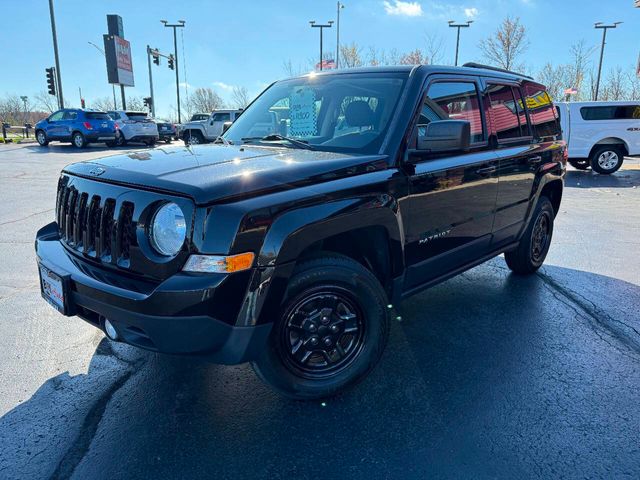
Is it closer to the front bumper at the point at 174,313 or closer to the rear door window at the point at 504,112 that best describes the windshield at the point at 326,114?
the rear door window at the point at 504,112

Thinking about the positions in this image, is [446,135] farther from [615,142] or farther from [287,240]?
[615,142]

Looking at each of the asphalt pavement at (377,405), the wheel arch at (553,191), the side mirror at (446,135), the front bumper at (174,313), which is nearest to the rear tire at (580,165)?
the wheel arch at (553,191)

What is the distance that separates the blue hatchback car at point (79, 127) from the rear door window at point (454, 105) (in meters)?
20.2

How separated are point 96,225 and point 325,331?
137 centimetres

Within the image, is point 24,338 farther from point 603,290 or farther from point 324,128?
point 603,290

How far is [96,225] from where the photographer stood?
2.52 meters

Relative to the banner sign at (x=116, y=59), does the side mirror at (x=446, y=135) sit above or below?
below

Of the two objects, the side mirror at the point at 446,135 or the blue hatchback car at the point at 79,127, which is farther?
the blue hatchback car at the point at 79,127

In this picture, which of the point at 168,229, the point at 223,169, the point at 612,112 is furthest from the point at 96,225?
the point at 612,112

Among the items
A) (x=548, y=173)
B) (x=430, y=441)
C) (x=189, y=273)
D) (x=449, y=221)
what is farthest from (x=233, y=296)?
(x=548, y=173)

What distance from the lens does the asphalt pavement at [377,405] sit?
2242 mm

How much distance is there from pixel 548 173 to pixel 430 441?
3.30 meters

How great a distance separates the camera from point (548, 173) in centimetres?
466

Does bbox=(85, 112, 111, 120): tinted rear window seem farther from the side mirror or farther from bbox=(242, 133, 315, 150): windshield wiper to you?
the side mirror
